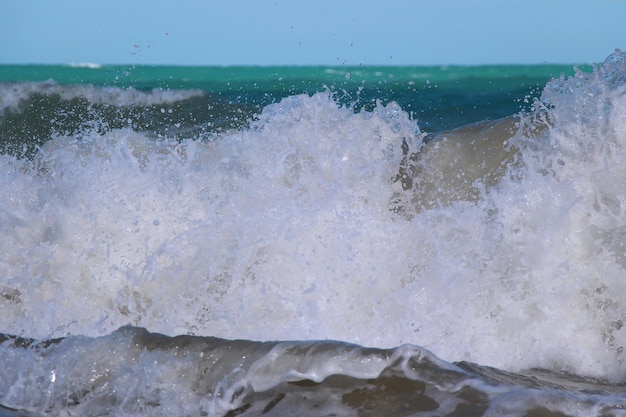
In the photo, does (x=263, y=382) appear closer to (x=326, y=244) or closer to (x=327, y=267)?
(x=327, y=267)

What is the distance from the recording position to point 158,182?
387 cm

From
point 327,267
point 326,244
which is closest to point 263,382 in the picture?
point 327,267

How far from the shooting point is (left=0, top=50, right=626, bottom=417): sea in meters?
2.37

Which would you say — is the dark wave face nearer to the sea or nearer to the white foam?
the sea

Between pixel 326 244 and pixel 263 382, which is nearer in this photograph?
pixel 263 382

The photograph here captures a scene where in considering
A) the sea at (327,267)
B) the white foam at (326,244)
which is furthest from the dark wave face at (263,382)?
the white foam at (326,244)

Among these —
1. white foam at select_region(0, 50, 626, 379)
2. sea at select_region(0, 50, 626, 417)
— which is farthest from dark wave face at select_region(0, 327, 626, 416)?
white foam at select_region(0, 50, 626, 379)

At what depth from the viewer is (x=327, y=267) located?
3.22 m

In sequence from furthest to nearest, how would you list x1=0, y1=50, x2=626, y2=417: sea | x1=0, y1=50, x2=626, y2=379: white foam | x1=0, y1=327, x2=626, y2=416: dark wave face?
x1=0, y1=50, x2=626, y2=379: white foam → x1=0, y1=50, x2=626, y2=417: sea → x1=0, y1=327, x2=626, y2=416: dark wave face

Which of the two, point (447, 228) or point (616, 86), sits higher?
point (616, 86)

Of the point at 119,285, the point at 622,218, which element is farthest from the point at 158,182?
the point at 622,218

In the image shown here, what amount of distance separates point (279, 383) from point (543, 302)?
1.21 m

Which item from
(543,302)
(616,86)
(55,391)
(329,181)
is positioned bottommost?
(55,391)

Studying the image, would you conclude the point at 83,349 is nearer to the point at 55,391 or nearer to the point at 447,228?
the point at 55,391
